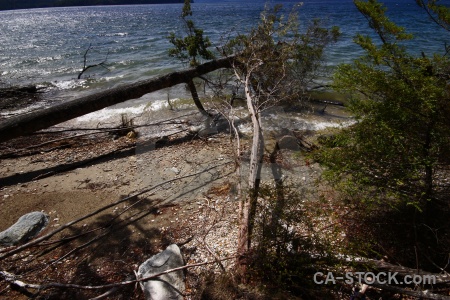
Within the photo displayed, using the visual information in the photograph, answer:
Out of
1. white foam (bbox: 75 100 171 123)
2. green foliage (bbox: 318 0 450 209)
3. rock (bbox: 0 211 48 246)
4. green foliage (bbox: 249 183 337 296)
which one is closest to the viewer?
green foliage (bbox: 249 183 337 296)

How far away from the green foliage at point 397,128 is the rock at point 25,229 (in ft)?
13.7

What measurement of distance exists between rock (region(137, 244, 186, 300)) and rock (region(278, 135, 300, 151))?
3.61 meters

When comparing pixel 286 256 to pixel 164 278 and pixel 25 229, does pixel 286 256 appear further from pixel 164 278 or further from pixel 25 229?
pixel 25 229

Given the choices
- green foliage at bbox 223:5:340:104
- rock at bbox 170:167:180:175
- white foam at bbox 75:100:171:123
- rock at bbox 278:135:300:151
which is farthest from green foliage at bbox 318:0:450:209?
white foam at bbox 75:100:171:123

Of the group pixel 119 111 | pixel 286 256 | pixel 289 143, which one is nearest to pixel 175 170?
pixel 289 143

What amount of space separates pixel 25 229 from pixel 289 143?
509 centimetres

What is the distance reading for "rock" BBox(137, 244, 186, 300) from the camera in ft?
8.86

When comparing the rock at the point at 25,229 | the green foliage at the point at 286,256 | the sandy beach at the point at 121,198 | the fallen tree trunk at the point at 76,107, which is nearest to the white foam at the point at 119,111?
the sandy beach at the point at 121,198

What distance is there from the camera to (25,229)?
147 inches

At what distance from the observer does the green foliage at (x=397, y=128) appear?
2.69 m

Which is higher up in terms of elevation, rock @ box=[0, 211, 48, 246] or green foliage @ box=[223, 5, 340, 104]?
green foliage @ box=[223, 5, 340, 104]

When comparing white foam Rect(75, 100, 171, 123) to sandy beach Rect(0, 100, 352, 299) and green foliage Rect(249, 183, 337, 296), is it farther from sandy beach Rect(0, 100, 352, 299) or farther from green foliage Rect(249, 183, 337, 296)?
green foliage Rect(249, 183, 337, 296)

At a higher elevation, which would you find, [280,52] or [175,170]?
[280,52]

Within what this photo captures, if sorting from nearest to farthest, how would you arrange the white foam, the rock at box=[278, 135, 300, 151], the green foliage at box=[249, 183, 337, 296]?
the green foliage at box=[249, 183, 337, 296] < the rock at box=[278, 135, 300, 151] < the white foam
